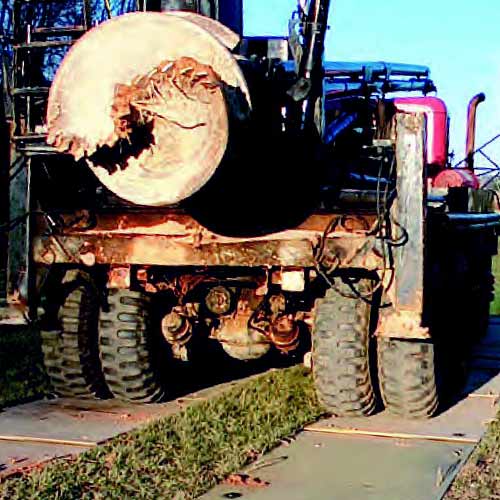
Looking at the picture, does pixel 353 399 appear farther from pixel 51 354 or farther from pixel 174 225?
pixel 51 354

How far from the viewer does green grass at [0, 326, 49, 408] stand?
801 cm

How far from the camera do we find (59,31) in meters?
6.98

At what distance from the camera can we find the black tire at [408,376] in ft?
23.3

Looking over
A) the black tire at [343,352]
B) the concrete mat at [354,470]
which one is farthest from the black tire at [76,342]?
the concrete mat at [354,470]

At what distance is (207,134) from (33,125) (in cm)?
144

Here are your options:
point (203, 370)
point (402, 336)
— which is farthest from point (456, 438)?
point (203, 370)

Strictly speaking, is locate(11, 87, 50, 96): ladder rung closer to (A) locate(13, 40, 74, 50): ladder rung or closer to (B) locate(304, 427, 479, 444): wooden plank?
(A) locate(13, 40, 74, 50): ladder rung

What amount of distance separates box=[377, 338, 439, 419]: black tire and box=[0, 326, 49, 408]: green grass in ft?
7.77

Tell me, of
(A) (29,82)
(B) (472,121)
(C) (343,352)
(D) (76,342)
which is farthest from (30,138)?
(B) (472,121)

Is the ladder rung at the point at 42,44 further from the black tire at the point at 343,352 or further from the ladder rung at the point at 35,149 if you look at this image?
the black tire at the point at 343,352

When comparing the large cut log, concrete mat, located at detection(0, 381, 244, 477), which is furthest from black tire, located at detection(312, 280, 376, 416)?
the large cut log

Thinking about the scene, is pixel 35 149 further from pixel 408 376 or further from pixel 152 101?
pixel 408 376

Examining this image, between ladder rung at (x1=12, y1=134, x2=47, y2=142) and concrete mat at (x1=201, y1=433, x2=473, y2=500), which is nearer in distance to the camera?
concrete mat at (x1=201, y1=433, x2=473, y2=500)

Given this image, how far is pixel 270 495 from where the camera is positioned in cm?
553
